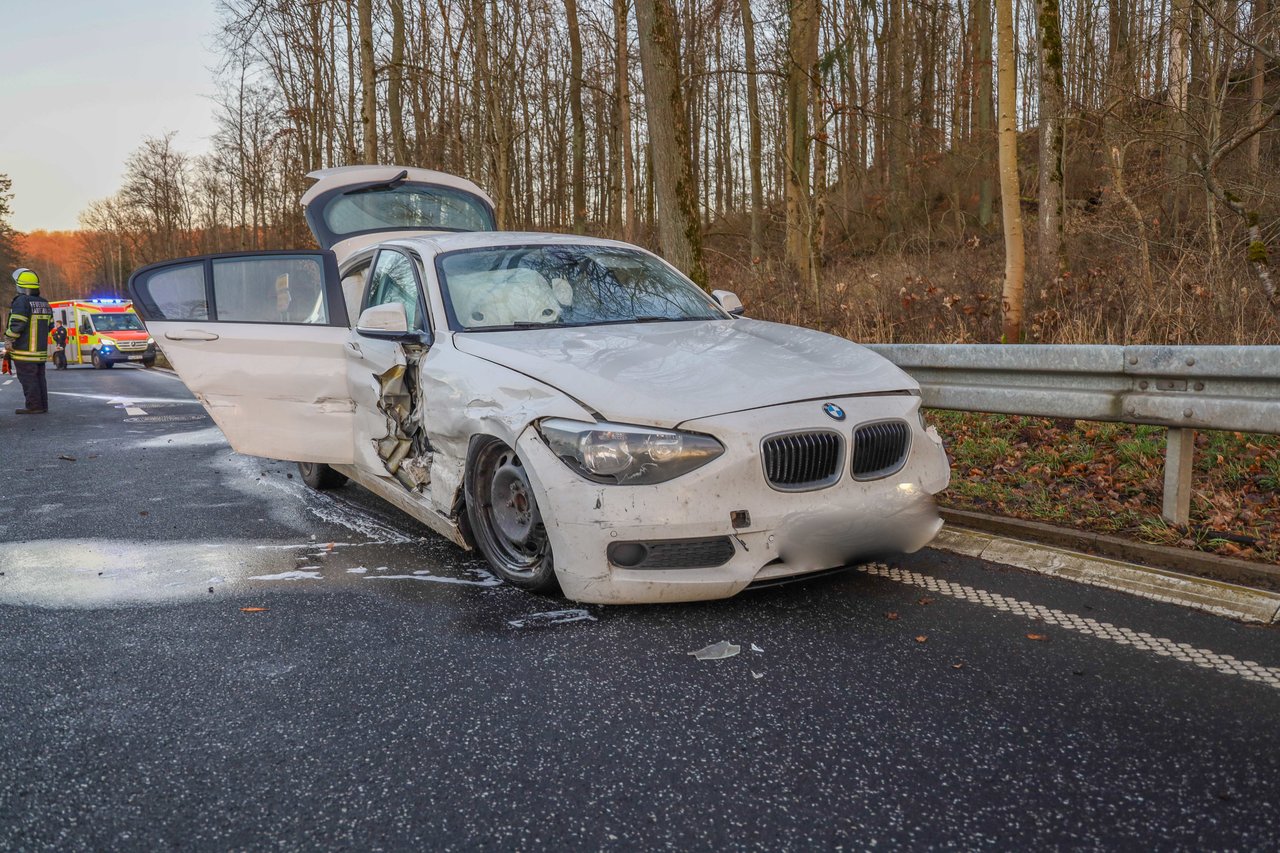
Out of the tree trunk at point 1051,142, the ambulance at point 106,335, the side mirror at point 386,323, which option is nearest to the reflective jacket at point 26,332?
the side mirror at point 386,323

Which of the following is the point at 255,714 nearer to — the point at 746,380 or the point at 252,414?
the point at 746,380

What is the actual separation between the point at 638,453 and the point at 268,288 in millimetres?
3447

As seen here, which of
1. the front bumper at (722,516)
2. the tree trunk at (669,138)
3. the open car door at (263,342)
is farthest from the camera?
the tree trunk at (669,138)

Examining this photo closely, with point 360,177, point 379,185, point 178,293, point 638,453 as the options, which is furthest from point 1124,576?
point 360,177

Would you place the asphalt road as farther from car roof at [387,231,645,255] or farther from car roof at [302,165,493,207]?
car roof at [302,165,493,207]

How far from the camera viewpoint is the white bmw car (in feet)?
11.6

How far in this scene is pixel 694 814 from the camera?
90.4 inches

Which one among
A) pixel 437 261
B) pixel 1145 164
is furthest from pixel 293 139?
A: pixel 437 261

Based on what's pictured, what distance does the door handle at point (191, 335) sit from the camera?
571 cm

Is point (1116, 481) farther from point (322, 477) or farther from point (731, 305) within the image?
point (322, 477)

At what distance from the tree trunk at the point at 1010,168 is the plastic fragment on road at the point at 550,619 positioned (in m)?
6.27

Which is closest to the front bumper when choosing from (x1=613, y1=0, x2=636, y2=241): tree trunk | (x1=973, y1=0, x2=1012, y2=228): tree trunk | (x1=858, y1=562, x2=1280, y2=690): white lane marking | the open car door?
(x1=858, y1=562, x2=1280, y2=690): white lane marking

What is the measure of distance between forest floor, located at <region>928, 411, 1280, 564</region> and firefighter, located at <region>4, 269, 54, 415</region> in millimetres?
12596

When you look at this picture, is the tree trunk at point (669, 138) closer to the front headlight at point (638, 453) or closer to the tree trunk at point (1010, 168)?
the tree trunk at point (1010, 168)
